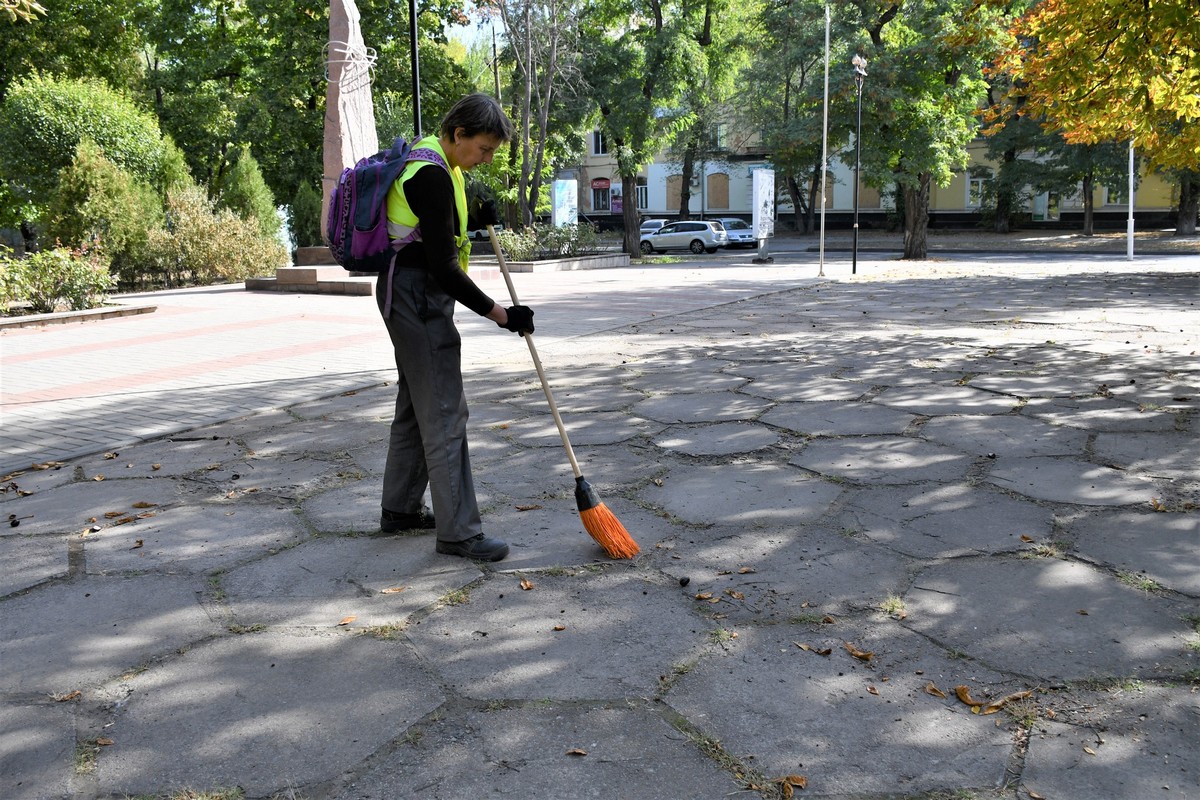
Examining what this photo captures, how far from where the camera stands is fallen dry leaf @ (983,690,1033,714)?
8.12 ft

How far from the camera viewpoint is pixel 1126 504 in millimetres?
4062

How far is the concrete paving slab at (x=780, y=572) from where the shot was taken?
315cm

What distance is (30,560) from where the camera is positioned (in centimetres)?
365

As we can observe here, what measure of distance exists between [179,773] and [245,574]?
131cm

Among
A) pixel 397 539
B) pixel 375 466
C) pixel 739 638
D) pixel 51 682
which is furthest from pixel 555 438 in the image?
pixel 51 682

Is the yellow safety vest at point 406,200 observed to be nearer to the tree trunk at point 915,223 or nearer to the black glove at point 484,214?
the black glove at point 484,214

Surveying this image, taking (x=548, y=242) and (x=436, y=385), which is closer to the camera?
(x=436, y=385)

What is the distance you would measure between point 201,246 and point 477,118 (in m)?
17.5

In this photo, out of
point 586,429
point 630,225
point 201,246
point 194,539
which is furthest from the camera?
point 630,225

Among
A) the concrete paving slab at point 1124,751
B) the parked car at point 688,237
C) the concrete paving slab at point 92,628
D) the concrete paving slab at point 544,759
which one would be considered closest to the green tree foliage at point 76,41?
the parked car at point 688,237

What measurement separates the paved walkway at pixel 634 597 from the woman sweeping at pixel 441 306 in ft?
0.89

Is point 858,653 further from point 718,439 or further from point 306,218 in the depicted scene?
point 306,218

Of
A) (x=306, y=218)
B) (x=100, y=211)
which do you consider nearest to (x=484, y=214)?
(x=100, y=211)

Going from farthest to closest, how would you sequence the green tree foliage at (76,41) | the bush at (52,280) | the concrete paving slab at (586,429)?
the green tree foliage at (76,41), the bush at (52,280), the concrete paving slab at (586,429)
